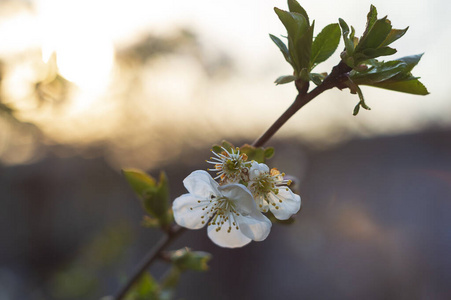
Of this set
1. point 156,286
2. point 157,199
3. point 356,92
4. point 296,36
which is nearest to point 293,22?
point 296,36

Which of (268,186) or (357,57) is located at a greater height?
(357,57)

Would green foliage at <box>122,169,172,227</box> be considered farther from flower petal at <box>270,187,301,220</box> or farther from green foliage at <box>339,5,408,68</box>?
green foliage at <box>339,5,408,68</box>

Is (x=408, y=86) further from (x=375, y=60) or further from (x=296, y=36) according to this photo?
(x=296, y=36)

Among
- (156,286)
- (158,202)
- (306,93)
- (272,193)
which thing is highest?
(306,93)

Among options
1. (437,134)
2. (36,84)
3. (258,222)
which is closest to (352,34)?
(258,222)

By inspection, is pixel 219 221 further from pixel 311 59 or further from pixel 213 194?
pixel 311 59

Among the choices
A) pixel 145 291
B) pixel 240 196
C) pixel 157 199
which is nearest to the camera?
pixel 240 196

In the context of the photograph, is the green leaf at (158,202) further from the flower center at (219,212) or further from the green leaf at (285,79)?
the green leaf at (285,79)
